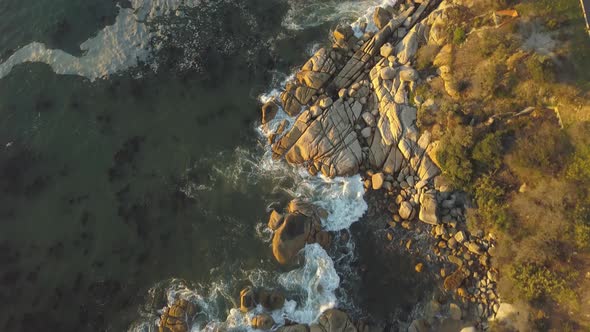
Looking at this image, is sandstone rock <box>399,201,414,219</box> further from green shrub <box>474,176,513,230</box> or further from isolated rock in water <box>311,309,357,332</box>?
isolated rock in water <box>311,309,357,332</box>

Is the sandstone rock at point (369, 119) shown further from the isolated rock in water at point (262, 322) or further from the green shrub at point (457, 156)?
the isolated rock in water at point (262, 322)

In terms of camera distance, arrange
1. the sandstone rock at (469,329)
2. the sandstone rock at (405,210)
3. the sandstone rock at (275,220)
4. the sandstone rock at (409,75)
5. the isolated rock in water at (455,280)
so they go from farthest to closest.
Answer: the sandstone rock at (409,75), the sandstone rock at (275,220), the sandstone rock at (405,210), the isolated rock in water at (455,280), the sandstone rock at (469,329)

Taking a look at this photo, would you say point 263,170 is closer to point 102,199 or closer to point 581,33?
point 102,199

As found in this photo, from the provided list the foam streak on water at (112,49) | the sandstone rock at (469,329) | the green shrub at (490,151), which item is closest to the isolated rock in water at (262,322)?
the sandstone rock at (469,329)

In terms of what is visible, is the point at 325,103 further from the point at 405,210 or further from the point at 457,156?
the point at 457,156

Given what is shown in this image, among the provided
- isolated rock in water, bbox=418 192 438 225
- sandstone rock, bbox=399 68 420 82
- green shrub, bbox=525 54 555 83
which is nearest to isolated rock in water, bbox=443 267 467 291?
isolated rock in water, bbox=418 192 438 225

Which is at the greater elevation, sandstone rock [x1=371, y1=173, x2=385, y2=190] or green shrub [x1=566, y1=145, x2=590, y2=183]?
green shrub [x1=566, y1=145, x2=590, y2=183]

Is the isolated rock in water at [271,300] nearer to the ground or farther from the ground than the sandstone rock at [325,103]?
nearer to the ground
